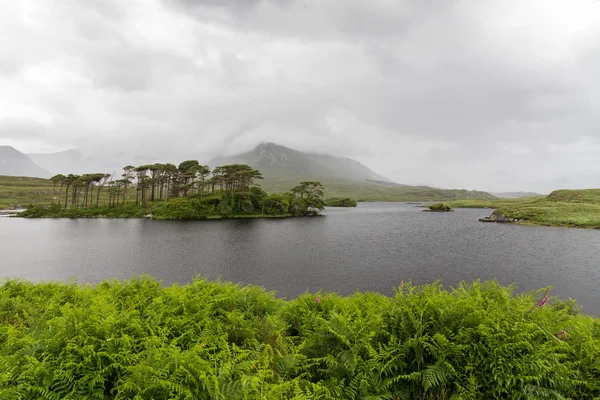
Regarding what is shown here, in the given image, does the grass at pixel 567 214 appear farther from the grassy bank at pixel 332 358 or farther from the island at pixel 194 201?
the grassy bank at pixel 332 358

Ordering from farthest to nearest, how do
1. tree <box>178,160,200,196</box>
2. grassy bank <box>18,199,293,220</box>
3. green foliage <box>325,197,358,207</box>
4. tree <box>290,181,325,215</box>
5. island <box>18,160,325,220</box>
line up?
1. green foliage <box>325,197,358,207</box>
2. tree <box>290,181,325,215</box>
3. tree <box>178,160,200,196</box>
4. island <box>18,160,325,220</box>
5. grassy bank <box>18,199,293,220</box>

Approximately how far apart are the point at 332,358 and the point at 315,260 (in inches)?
1125

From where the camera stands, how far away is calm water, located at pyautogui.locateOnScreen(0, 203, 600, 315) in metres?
26.5

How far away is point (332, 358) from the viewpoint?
5984mm

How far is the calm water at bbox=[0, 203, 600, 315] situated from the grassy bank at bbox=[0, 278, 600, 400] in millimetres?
16531

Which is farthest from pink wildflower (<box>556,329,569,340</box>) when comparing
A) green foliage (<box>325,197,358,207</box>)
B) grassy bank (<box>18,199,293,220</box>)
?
green foliage (<box>325,197,358,207</box>)

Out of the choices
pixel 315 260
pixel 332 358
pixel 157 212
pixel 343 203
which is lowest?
pixel 315 260

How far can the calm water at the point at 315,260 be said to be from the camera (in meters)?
26.5

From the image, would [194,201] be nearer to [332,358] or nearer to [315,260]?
[315,260]

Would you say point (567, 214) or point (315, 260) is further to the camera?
point (567, 214)

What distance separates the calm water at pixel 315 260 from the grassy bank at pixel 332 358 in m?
16.5

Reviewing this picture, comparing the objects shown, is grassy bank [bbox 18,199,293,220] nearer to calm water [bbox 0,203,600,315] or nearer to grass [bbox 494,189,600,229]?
calm water [bbox 0,203,600,315]

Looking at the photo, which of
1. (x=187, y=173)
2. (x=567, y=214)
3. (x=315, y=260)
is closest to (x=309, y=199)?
(x=187, y=173)

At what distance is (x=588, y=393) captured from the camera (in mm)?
5391
